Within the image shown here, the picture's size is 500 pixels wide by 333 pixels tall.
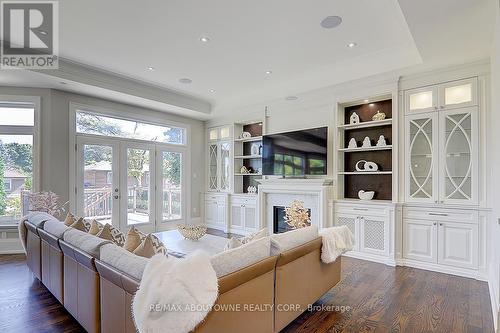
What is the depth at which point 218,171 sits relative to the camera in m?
7.01

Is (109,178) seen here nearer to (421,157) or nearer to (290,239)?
(290,239)

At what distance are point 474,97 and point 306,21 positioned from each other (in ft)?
8.12

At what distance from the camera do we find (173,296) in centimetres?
136

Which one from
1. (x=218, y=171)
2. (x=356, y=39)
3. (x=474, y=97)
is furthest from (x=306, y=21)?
(x=218, y=171)

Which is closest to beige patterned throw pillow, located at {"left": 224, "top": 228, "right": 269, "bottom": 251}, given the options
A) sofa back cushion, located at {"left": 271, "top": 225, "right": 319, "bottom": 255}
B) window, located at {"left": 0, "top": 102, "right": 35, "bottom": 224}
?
sofa back cushion, located at {"left": 271, "top": 225, "right": 319, "bottom": 255}

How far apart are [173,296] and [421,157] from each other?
404cm

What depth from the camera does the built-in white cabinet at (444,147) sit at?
3.66m

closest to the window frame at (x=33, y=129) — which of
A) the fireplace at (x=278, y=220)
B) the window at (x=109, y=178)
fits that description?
the window at (x=109, y=178)

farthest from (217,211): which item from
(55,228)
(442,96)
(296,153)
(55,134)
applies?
(442,96)

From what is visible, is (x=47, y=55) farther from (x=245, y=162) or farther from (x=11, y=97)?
(x=245, y=162)

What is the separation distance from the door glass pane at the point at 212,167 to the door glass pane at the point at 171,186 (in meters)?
0.78

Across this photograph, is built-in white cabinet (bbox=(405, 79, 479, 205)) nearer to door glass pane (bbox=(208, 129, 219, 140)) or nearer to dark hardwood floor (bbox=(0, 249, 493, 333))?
dark hardwood floor (bbox=(0, 249, 493, 333))

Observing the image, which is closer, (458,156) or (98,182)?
(458,156)

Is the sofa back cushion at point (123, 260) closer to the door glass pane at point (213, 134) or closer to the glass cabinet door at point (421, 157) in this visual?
the glass cabinet door at point (421, 157)
